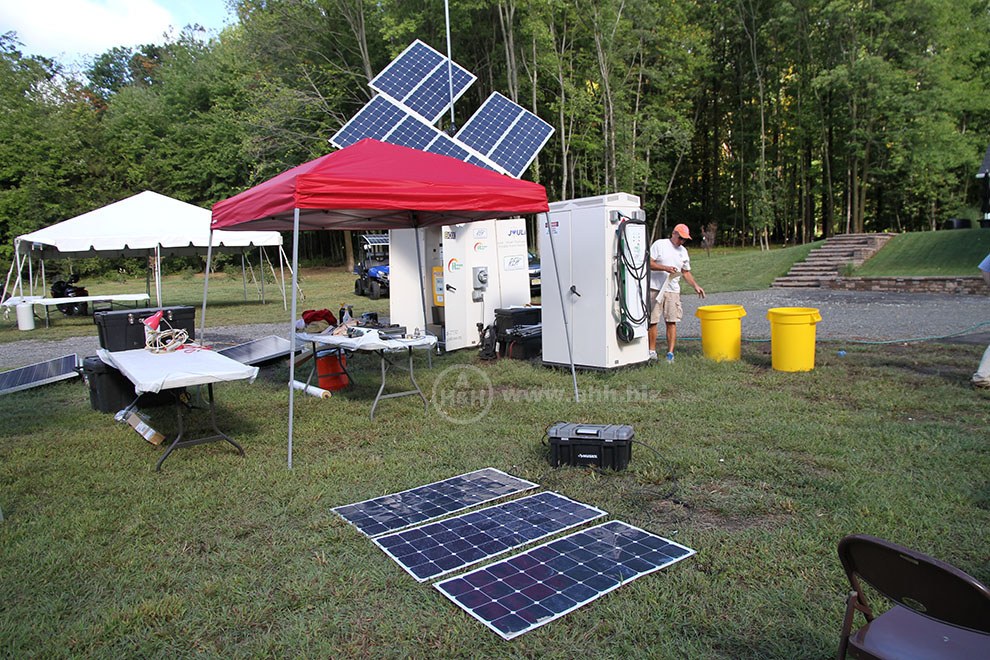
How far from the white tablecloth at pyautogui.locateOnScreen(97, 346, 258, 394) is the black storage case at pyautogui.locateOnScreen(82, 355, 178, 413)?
0.91 meters

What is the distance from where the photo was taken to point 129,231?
14594 millimetres

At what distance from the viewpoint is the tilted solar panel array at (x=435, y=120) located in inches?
440

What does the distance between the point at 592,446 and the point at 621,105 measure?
26.9 m

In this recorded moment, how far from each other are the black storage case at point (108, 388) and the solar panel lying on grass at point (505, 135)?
6.89m

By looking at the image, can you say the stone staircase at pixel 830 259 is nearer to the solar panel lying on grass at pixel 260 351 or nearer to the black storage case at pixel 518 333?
the black storage case at pixel 518 333

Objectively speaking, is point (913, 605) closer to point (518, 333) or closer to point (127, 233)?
point (518, 333)

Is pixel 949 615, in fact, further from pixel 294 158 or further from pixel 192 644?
pixel 294 158

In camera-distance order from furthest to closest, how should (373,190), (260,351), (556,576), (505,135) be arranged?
1. (505,135)
2. (260,351)
3. (373,190)
4. (556,576)

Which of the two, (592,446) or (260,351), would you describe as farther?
(260,351)

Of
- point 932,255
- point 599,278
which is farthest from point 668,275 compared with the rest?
point 932,255

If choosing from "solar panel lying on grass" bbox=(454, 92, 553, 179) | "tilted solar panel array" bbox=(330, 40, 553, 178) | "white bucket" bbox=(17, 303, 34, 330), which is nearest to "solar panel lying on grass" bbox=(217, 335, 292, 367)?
"tilted solar panel array" bbox=(330, 40, 553, 178)

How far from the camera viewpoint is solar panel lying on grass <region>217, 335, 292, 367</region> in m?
8.83

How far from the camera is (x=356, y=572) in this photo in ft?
10.2

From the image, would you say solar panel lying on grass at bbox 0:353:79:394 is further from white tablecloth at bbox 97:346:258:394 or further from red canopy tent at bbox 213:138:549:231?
red canopy tent at bbox 213:138:549:231
